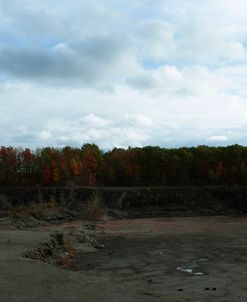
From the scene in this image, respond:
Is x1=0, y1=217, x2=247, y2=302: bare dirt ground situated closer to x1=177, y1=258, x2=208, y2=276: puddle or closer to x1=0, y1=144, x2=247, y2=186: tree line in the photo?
x1=177, y1=258, x2=208, y2=276: puddle

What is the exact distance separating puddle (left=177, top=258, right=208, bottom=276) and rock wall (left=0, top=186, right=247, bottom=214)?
45.7 meters

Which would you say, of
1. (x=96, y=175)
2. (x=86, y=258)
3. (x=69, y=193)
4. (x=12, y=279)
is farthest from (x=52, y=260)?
(x=96, y=175)

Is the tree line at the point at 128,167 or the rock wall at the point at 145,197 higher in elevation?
the tree line at the point at 128,167

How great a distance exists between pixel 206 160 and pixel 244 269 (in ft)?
208

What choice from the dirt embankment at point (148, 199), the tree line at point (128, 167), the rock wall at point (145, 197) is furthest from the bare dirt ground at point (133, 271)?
the tree line at point (128, 167)

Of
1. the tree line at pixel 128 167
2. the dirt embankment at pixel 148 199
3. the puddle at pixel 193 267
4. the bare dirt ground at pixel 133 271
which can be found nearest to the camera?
the bare dirt ground at pixel 133 271

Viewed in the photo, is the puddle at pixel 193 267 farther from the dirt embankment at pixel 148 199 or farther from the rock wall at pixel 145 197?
the rock wall at pixel 145 197

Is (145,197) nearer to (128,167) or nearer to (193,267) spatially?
(128,167)

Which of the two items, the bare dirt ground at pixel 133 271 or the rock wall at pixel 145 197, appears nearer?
the bare dirt ground at pixel 133 271

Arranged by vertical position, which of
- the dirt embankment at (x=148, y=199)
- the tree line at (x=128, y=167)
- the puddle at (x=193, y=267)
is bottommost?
the puddle at (x=193, y=267)

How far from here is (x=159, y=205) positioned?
75125mm

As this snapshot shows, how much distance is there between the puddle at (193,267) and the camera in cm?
2258

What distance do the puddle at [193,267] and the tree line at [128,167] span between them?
5606 cm

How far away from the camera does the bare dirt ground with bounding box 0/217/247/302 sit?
15359mm
